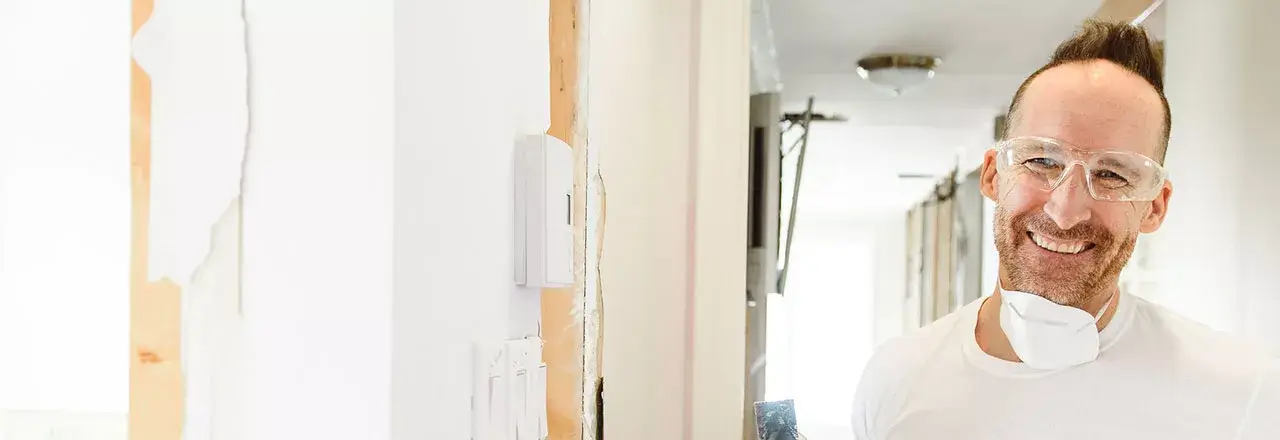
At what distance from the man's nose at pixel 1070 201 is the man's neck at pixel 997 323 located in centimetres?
11

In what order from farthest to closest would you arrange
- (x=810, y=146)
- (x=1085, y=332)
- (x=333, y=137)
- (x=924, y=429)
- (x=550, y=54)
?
(x=810, y=146) → (x=924, y=429) → (x=1085, y=332) → (x=550, y=54) → (x=333, y=137)

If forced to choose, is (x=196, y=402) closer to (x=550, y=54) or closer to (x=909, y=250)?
(x=550, y=54)

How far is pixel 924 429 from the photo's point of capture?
133 cm

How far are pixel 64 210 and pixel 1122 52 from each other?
1.17 metres

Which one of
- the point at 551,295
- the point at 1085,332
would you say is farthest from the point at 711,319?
the point at 551,295

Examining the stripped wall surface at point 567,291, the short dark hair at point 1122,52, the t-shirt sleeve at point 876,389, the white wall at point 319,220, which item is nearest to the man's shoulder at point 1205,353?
the short dark hair at point 1122,52

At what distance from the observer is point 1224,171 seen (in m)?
1.31

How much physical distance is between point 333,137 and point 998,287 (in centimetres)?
109

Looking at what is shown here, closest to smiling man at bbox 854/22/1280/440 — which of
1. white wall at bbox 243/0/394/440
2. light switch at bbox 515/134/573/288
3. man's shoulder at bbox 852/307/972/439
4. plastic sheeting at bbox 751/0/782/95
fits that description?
man's shoulder at bbox 852/307/972/439

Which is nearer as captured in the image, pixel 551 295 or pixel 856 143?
pixel 551 295

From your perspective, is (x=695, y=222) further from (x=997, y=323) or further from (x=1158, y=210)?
(x=1158, y=210)

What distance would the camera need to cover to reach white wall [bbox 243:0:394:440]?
1.32 feet

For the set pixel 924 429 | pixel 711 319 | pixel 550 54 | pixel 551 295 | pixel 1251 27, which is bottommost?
pixel 924 429

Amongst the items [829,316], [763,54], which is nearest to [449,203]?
[763,54]
